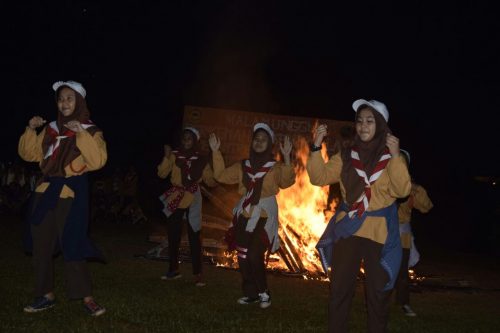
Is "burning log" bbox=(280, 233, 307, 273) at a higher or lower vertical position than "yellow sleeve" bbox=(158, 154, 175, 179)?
lower

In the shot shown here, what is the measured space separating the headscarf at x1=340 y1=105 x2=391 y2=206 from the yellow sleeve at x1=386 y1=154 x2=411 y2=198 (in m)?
0.18

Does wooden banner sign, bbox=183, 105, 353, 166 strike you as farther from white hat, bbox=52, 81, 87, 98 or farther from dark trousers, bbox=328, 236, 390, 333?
dark trousers, bbox=328, 236, 390, 333

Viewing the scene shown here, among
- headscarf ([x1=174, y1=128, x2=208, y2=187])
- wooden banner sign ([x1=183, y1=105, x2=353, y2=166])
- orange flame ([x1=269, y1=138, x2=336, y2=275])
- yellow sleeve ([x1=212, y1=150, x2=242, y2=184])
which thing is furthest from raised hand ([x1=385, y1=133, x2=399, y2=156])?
wooden banner sign ([x1=183, y1=105, x2=353, y2=166])

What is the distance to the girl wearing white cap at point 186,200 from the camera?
840 centimetres

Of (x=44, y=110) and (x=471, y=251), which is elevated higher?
(x=44, y=110)

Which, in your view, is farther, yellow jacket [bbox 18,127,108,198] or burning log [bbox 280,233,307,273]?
burning log [bbox 280,233,307,273]

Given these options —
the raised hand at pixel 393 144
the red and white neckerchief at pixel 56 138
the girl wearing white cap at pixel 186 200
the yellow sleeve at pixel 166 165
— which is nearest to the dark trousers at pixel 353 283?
the raised hand at pixel 393 144

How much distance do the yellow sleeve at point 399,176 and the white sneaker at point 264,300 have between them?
9.45 ft

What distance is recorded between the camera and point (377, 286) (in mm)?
4559

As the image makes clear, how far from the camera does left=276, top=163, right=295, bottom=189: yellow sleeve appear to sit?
6.93 meters

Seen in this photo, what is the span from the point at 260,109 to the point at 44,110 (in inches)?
403

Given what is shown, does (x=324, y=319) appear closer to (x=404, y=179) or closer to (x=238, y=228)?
(x=238, y=228)

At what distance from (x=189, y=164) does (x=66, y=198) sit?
3015mm

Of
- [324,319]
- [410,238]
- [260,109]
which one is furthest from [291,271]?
[260,109]
